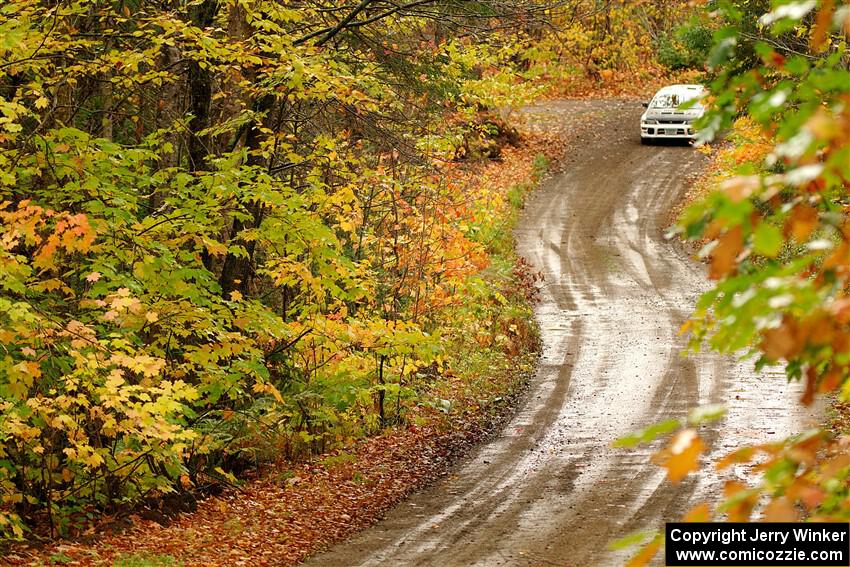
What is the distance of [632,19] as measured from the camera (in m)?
42.3

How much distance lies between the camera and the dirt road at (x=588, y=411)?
966 cm

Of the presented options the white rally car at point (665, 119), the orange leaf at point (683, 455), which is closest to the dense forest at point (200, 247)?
the orange leaf at point (683, 455)

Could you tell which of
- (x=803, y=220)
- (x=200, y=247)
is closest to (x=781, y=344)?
(x=803, y=220)

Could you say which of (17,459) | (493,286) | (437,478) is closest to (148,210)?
(17,459)

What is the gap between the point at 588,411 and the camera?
14.5m

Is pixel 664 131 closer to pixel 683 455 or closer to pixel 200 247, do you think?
pixel 200 247

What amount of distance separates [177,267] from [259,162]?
3.57 metres

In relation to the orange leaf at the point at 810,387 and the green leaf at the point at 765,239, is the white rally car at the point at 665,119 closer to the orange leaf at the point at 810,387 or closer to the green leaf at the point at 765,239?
the orange leaf at the point at 810,387

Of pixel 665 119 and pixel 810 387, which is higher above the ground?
pixel 665 119

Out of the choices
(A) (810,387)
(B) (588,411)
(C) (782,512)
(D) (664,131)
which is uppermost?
(D) (664,131)

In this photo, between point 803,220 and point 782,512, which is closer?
point 782,512

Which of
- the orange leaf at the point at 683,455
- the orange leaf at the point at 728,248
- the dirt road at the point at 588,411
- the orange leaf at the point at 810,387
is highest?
the orange leaf at the point at 728,248

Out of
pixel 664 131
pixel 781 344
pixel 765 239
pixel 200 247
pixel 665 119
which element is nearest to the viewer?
pixel 765 239

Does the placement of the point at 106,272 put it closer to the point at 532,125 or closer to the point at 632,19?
the point at 532,125
